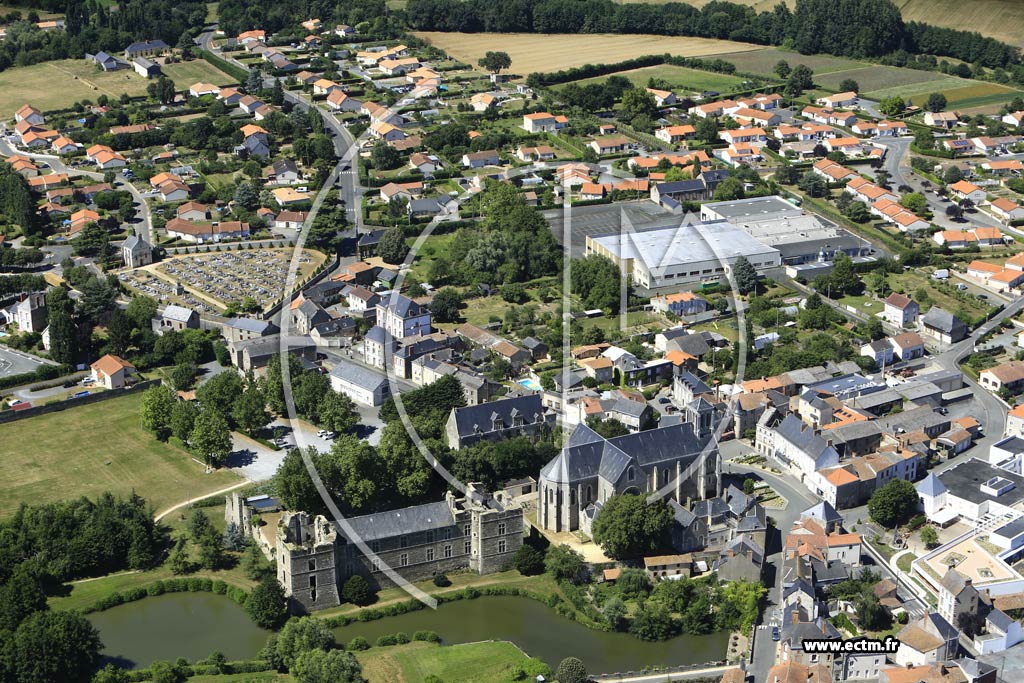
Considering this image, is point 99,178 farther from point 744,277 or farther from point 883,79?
point 883,79

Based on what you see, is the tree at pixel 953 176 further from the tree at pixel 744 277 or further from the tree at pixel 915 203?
the tree at pixel 744 277

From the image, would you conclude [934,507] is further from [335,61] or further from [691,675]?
[335,61]

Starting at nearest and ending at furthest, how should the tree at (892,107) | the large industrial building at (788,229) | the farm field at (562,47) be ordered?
the large industrial building at (788,229)
the tree at (892,107)
the farm field at (562,47)

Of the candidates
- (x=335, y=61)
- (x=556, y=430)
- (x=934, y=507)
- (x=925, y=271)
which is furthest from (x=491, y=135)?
(x=934, y=507)

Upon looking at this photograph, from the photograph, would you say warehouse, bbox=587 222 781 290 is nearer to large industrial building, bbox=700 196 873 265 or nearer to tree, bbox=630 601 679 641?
large industrial building, bbox=700 196 873 265

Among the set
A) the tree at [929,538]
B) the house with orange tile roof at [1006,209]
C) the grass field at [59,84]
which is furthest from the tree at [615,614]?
the grass field at [59,84]

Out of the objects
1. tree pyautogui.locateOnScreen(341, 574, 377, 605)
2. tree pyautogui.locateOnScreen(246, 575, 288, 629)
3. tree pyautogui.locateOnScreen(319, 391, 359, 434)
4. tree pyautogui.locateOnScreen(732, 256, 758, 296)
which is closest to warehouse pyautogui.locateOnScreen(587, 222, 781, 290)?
tree pyautogui.locateOnScreen(732, 256, 758, 296)

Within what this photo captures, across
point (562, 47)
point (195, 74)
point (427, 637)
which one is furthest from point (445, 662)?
point (562, 47)

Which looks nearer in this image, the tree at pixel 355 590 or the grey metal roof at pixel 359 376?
the tree at pixel 355 590
